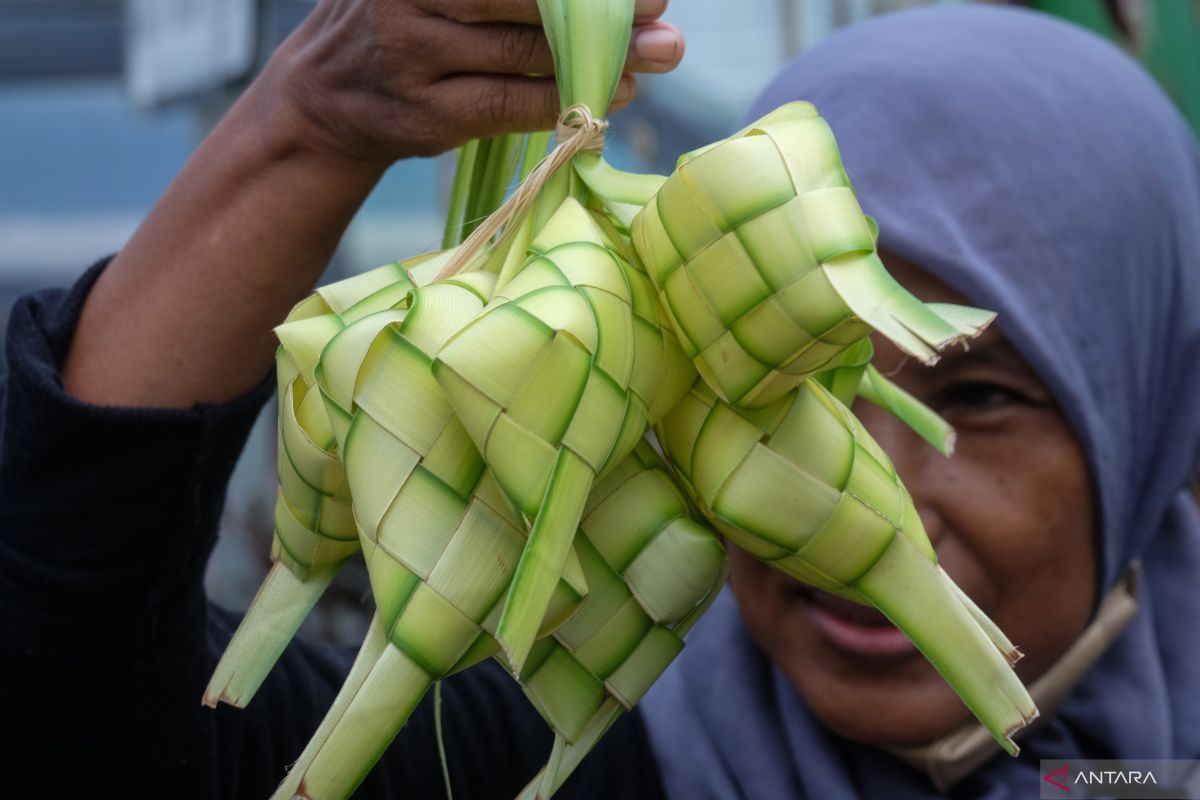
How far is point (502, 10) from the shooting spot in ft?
2.19

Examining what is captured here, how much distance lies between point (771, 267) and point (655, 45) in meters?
0.23

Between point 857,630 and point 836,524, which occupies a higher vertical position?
point 836,524

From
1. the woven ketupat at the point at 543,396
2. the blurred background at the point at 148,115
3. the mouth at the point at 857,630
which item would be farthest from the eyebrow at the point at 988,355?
the blurred background at the point at 148,115

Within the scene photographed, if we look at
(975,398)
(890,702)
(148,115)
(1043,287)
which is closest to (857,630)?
(890,702)

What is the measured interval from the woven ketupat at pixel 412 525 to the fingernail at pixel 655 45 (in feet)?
0.77

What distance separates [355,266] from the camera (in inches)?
112

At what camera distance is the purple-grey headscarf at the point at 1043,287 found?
0.97 m

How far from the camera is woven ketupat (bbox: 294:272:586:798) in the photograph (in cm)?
50

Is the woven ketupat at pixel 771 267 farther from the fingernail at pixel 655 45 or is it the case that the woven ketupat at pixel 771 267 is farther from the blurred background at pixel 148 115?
the blurred background at pixel 148 115

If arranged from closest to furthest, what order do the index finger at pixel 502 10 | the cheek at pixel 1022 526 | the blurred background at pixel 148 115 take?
the index finger at pixel 502 10 < the cheek at pixel 1022 526 < the blurred background at pixel 148 115

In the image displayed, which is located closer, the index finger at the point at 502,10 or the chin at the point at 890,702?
the index finger at the point at 502,10

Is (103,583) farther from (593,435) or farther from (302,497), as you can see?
(593,435)

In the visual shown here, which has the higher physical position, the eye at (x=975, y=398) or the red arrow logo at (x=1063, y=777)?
the eye at (x=975, y=398)

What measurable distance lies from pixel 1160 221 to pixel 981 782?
1.69 feet
